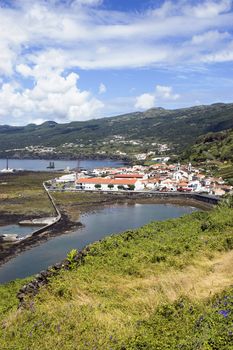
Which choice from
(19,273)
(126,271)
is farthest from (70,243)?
(126,271)

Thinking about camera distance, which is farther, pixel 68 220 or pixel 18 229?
pixel 68 220

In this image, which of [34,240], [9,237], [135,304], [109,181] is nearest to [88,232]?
[34,240]

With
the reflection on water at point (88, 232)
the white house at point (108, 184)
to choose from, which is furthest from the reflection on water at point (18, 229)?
the white house at point (108, 184)

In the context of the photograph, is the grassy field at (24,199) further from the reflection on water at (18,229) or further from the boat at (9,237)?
the boat at (9,237)

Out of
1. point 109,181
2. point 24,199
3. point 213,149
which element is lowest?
point 24,199

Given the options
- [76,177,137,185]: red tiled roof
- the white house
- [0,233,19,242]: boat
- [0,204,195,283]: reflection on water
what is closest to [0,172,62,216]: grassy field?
[0,204,195,283]: reflection on water

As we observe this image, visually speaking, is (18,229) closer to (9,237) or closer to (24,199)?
(9,237)

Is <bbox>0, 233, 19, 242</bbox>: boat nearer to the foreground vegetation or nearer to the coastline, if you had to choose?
the coastline
